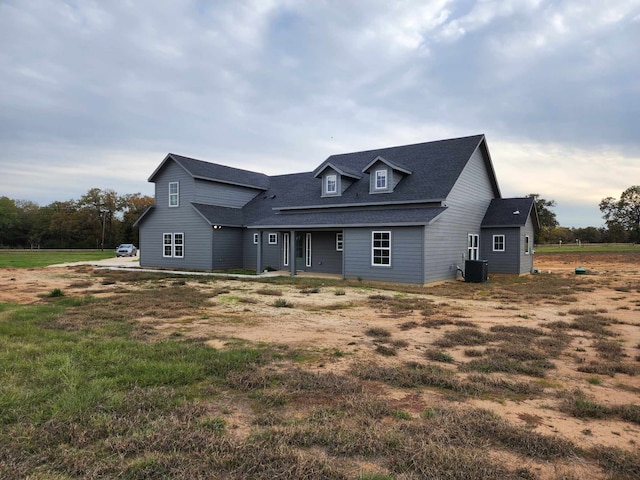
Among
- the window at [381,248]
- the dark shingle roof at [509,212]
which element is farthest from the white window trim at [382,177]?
the dark shingle roof at [509,212]

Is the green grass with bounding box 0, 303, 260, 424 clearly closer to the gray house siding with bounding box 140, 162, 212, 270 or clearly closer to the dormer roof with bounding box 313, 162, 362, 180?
the dormer roof with bounding box 313, 162, 362, 180

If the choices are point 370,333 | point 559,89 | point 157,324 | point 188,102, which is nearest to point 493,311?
point 370,333

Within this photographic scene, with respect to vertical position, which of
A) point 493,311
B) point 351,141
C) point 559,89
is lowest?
point 493,311

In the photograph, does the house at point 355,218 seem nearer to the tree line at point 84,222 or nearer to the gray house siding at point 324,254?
the gray house siding at point 324,254

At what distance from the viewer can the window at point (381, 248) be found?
17.4 meters

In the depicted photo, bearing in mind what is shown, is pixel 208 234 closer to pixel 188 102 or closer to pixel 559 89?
pixel 188 102

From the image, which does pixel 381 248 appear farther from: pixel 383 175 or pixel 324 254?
pixel 324 254

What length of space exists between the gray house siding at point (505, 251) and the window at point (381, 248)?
8861 mm

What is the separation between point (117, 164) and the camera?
127ft

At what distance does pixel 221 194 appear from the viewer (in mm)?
25844

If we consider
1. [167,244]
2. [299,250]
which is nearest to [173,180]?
[167,244]

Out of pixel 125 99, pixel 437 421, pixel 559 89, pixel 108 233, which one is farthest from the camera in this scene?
pixel 108 233

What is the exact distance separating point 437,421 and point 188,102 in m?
24.3

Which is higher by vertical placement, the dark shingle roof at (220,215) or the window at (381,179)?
the window at (381,179)
